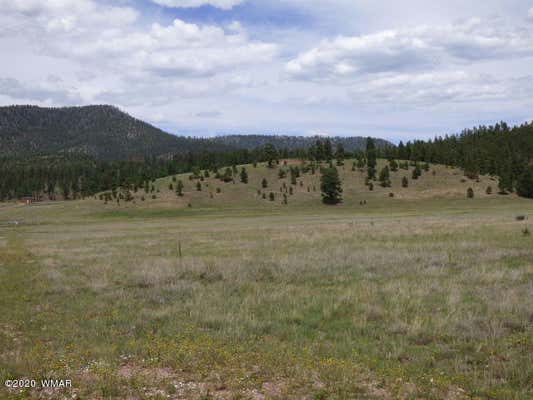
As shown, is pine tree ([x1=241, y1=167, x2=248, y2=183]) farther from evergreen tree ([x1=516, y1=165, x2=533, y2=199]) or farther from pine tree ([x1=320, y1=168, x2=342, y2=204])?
evergreen tree ([x1=516, y1=165, x2=533, y2=199])

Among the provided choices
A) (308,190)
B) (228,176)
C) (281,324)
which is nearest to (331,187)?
(308,190)

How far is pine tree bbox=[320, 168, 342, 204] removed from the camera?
353 ft

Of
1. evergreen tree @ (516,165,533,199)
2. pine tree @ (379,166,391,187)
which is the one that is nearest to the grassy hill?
pine tree @ (379,166,391,187)

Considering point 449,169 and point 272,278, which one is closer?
point 272,278

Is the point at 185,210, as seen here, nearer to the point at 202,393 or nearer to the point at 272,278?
the point at 272,278

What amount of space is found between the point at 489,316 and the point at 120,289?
11.4 meters

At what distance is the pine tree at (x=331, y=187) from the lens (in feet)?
353

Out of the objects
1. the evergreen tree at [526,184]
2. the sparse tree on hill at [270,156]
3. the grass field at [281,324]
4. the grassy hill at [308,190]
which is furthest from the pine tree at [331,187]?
the grass field at [281,324]

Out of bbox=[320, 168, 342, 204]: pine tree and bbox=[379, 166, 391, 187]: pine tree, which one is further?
bbox=[379, 166, 391, 187]: pine tree

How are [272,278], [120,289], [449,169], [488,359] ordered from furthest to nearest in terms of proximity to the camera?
1. [449,169]
2. [272,278]
3. [120,289]
4. [488,359]

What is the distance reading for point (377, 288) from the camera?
14172 mm

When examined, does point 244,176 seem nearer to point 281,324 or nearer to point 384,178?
point 384,178

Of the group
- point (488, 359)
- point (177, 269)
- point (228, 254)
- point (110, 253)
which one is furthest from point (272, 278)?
point (110, 253)

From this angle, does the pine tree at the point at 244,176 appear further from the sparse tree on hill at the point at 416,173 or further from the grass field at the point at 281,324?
the grass field at the point at 281,324
